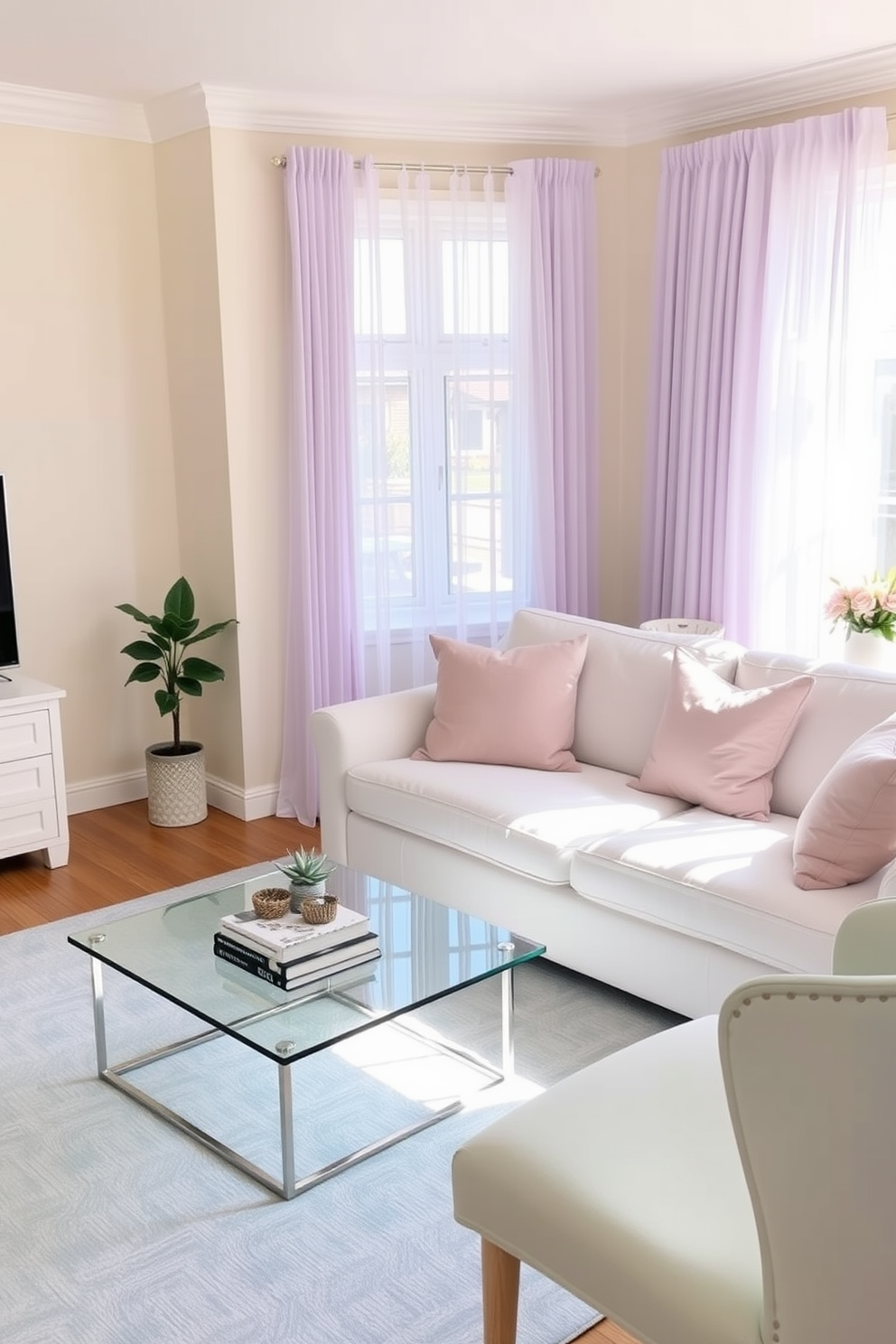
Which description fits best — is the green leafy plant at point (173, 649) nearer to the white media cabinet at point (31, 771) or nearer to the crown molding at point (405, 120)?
the white media cabinet at point (31, 771)

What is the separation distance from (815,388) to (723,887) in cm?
222

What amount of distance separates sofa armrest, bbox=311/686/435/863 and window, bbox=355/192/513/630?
93cm

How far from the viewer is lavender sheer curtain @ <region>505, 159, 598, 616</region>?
16.2ft

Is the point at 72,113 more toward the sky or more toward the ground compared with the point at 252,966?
more toward the sky

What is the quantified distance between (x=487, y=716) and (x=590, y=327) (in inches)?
78.0

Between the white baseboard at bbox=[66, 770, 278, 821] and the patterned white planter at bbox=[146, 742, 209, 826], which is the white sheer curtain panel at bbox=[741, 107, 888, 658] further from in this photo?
the patterned white planter at bbox=[146, 742, 209, 826]

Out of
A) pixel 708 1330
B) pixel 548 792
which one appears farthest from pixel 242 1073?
pixel 708 1330

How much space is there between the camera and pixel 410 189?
478cm

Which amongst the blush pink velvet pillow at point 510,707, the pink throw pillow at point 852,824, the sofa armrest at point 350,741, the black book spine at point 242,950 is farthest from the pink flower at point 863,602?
the black book spine at point 242,950

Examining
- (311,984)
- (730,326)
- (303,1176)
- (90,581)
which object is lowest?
(303,1176)

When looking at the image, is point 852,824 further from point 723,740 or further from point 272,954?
point 272,954

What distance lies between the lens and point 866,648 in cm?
421

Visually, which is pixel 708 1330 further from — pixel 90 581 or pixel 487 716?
pixel 90 581

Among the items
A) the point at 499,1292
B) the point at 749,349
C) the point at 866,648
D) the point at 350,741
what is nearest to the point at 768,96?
the point at 749,349
